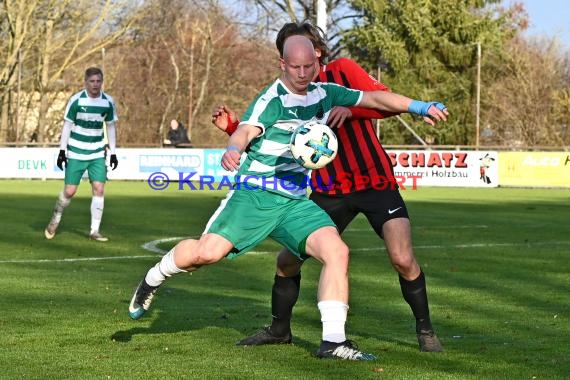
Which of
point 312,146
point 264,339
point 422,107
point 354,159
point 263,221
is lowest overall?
point 264,339

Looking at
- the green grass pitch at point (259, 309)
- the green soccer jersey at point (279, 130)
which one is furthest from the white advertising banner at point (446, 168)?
the green soccer jersey at point (279, 130)

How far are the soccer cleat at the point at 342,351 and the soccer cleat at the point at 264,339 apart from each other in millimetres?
797

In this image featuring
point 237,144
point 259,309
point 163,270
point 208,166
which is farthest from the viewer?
point 208,166

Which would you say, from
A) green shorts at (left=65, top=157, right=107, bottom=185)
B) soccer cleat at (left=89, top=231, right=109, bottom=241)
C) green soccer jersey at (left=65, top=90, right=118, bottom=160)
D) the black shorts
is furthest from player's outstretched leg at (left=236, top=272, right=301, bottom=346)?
green shorts at (left=65, top=157, right=107, bottom=185)

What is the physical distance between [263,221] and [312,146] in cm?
60

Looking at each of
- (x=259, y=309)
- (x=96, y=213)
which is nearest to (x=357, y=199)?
(x=259, y=309)

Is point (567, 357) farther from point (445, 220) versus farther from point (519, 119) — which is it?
point (519, 119)

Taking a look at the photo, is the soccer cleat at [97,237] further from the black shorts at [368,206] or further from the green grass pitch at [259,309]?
the black shorts at [368,206]

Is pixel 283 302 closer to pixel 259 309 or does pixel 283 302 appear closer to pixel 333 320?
pixel 333 320

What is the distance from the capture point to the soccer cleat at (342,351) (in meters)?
6.93

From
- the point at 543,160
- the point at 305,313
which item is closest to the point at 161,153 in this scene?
the point at 543,160

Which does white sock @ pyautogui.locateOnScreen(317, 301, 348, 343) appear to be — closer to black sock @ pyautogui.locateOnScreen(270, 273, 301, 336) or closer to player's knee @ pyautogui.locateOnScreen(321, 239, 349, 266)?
player's knee @ pyautogui.locateOnScreen(321, 239, 349, 266)

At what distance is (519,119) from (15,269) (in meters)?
42.6

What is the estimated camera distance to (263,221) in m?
7.20
